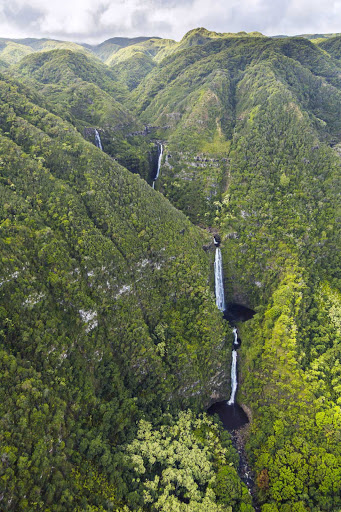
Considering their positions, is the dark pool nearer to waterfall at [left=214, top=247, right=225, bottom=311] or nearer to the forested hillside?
the forested hillside

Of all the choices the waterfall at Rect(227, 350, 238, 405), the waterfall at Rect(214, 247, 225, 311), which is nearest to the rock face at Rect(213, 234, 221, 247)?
the waterfall at Rect(214, 247, 225, 311)

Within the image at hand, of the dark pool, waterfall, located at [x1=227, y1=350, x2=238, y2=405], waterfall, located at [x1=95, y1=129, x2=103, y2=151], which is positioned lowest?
the dark pool

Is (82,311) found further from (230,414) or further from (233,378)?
(230,414)

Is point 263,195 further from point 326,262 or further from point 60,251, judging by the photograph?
point 60,251

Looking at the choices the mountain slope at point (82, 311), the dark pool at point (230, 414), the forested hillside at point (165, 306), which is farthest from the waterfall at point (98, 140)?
the dark pool at point (230, 414)

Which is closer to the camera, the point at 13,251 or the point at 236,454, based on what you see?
the point at 13,251

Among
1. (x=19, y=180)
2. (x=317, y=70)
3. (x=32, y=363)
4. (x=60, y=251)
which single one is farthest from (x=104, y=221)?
(x=317, y=70)

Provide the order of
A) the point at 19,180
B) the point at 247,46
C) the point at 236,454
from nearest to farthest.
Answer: the point at 236,454 → the point at 19,180 → the point at 247,46
